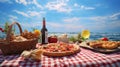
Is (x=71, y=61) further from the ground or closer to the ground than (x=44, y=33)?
closer to the ground

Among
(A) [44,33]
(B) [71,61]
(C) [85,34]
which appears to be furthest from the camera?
(C) [85,34]

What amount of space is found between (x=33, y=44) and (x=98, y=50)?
77cm

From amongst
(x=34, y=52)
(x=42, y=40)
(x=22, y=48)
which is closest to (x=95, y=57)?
(x=34, y=52)

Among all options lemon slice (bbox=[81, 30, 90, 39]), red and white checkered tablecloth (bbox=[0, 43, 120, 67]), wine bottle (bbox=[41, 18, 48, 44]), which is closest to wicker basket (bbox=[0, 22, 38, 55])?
red and white checkered tablecloth (bbox=[0, 43, 120, 67])

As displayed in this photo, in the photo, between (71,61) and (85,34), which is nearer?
(71,61)

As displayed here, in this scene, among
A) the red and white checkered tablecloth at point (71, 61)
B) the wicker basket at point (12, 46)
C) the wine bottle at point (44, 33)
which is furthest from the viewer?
the wine bottle at point (44, 33)

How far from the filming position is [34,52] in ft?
5.43

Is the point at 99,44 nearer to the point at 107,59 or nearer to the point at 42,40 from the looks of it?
the point at 107,59

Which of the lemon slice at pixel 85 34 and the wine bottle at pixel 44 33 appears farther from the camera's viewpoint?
the lemon slice at pixel 85 34

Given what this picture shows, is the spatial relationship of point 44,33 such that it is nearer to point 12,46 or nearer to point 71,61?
point 12,46

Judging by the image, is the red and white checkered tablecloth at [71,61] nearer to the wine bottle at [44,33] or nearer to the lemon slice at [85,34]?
the wine bottle at [44,33]

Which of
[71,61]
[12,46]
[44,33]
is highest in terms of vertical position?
[44,33]

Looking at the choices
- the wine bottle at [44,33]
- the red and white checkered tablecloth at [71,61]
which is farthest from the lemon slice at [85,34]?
the red and white checkered tablecloth at [71,61]

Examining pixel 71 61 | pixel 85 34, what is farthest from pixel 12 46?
pixel 85 34
